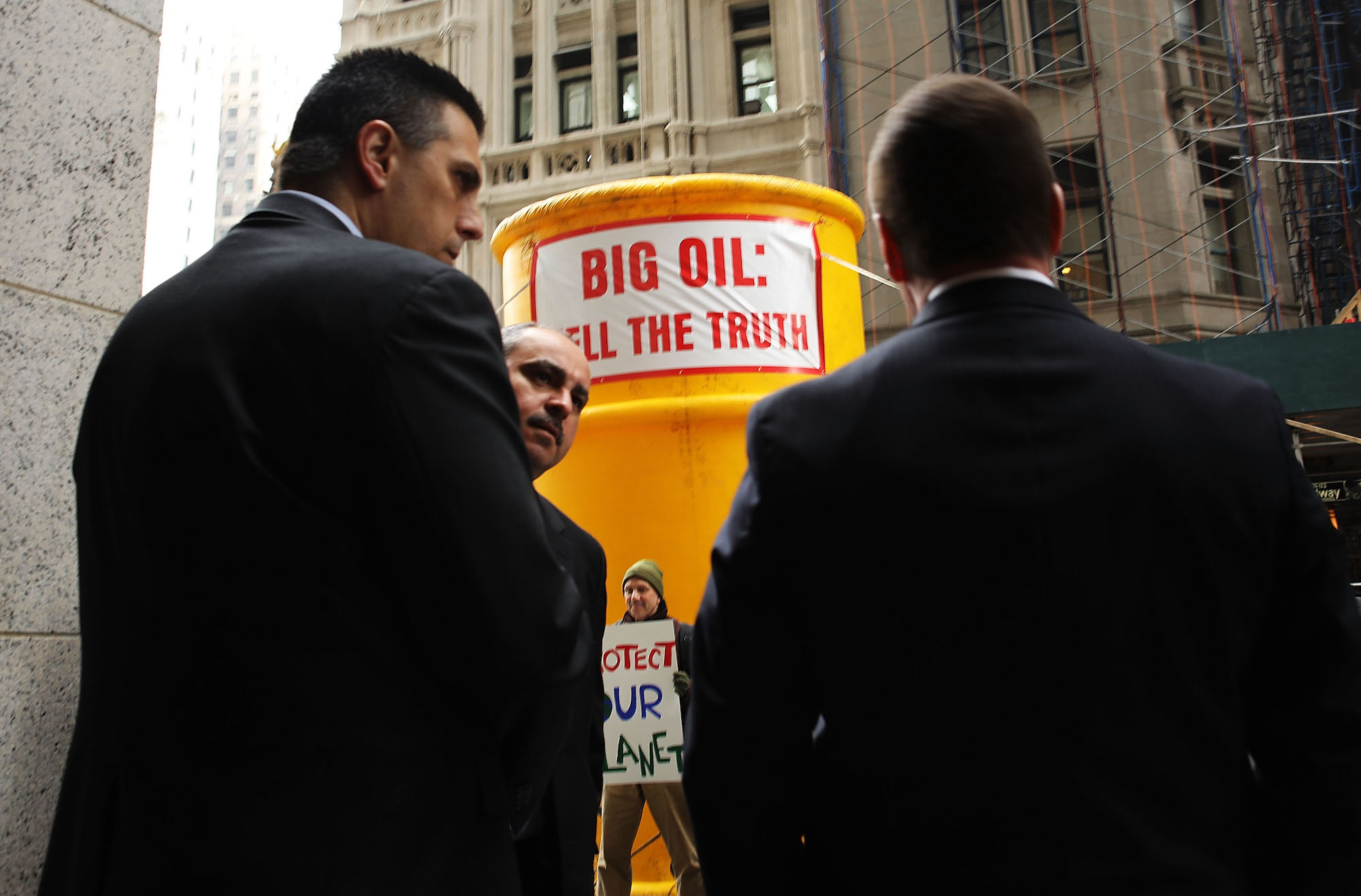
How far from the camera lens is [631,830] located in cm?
540

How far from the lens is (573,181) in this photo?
60.7ft

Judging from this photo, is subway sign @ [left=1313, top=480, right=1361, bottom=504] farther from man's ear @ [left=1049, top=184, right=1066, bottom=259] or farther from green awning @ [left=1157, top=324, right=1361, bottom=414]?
man's ear @ [left=1049, top=184, right=1066, bottom=259]

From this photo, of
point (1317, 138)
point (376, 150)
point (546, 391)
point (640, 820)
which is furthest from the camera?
point (1317, 138)

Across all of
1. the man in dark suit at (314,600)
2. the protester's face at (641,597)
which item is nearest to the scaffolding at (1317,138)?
the protester's face at (641,597)

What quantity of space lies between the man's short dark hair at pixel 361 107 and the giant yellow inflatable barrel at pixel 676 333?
3136 mm

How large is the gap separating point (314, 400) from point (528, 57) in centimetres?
2004

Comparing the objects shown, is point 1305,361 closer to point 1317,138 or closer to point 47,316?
point 1317,138

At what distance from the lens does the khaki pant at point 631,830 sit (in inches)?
205

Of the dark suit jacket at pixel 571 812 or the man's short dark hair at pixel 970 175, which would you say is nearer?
the man's short dark hair at pixel 970 175

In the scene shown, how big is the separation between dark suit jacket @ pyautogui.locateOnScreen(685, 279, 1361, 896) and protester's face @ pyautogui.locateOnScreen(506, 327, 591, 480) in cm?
161

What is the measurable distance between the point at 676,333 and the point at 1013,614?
12.2ft

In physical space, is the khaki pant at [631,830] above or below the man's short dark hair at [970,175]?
below

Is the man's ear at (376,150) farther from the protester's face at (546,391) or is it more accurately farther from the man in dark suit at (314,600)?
the protester's face at (546,391)

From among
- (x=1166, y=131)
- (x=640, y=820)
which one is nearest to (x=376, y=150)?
(x=640, y=820)
